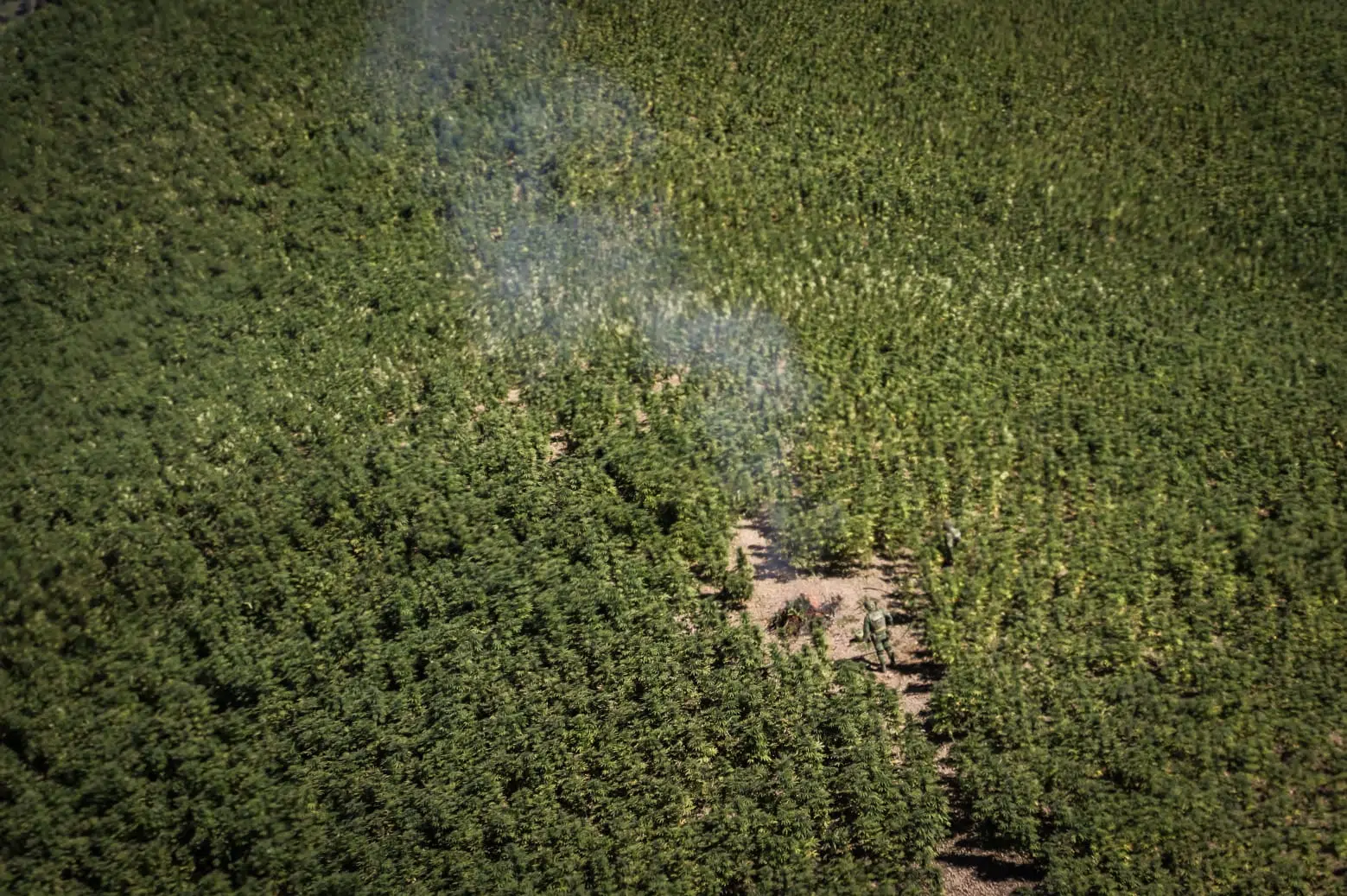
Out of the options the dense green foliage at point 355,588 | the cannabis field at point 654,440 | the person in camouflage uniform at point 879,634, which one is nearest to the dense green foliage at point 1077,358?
the cannabis field at point 654,440

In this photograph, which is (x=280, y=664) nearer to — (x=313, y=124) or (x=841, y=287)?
(x=841, y=287)

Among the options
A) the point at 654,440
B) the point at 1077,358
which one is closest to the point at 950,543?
the point at 654,440

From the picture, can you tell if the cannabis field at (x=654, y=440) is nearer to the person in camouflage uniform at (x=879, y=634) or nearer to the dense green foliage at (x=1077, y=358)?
the dense green foliage at (x=1077, y=358)

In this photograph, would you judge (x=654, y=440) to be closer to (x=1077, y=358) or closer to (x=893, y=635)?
(x=893, y=635)

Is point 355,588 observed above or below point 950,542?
below

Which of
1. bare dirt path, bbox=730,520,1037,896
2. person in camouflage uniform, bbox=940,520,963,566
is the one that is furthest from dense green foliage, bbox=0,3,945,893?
person in camouflage uniform, bbox=940,520,963,566

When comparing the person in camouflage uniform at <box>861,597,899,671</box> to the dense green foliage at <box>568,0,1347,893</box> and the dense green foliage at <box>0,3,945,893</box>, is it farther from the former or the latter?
the dense green foliage at <box>0,3,945,893</box>
